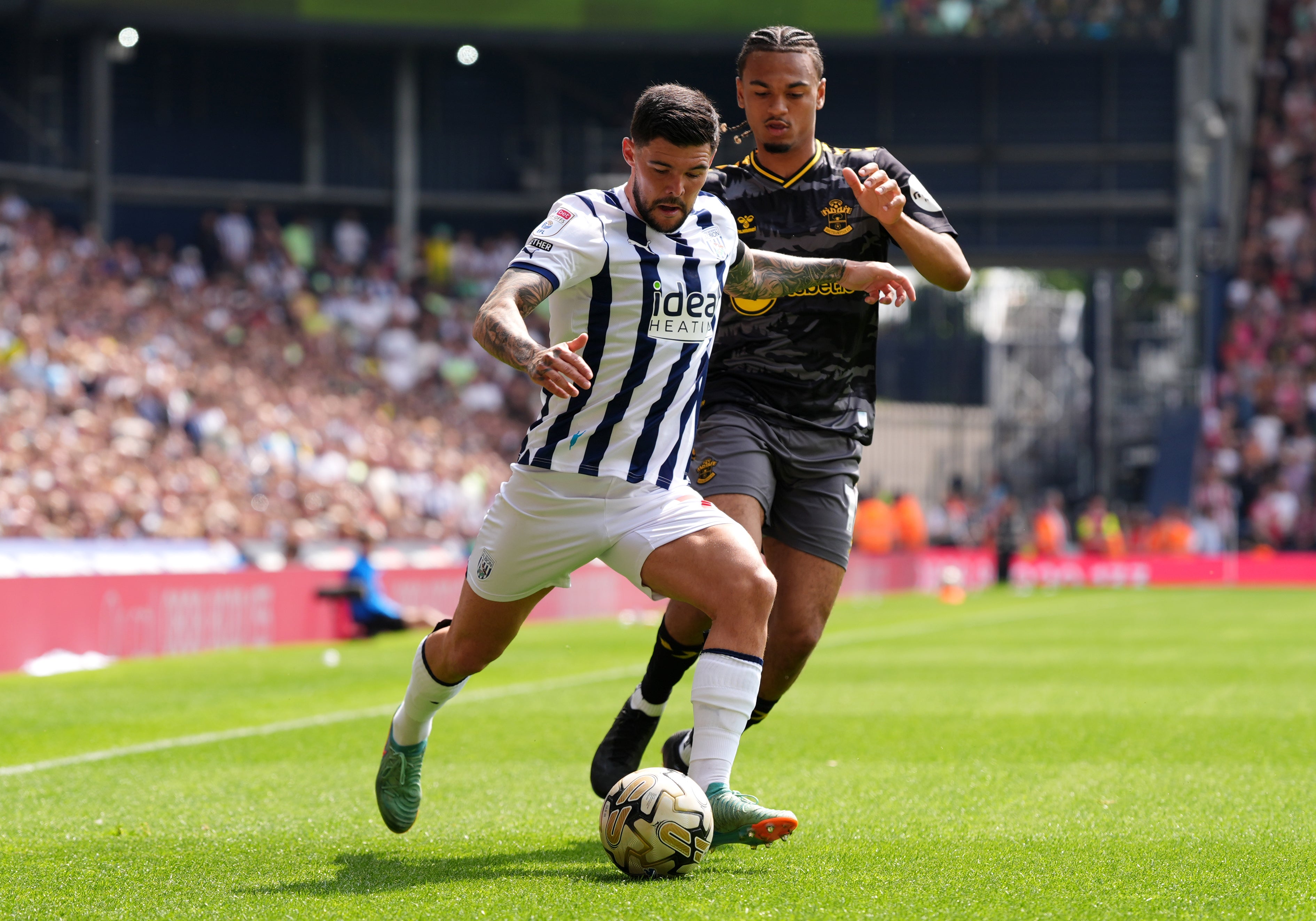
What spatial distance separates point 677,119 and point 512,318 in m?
0.75

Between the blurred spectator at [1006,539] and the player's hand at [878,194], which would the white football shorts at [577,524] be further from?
the blurred spectator at [1006,539]

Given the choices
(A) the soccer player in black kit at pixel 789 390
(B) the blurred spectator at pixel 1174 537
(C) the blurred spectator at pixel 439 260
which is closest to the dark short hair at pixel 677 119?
(A) the soccer player in black kit at pixel 789 390

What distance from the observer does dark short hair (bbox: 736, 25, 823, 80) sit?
5398mm

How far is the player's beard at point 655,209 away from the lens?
15.4ft

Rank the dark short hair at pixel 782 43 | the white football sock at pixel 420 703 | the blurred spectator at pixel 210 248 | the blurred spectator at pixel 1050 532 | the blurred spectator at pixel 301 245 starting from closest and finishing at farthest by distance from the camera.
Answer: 1. the white football sock at pixel 420 703
2. the dark short hair at pixel 782 43
3. the blurred spectator at pixel 210 248
4. the blurred spectator at pixel 301 245
5. the blurred spectator at pixel 1050 532

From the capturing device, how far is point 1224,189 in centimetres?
3250

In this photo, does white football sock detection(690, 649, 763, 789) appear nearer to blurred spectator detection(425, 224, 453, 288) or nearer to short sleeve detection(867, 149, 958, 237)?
short sleeve detection(867, 149, 958, 237)

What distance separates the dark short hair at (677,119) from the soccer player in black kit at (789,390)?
94 centimetres

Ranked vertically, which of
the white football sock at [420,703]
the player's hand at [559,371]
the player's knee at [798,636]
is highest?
the player's hand at [559,371]

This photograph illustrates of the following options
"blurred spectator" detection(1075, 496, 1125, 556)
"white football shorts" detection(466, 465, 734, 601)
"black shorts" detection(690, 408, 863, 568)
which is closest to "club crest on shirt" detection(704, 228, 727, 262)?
"white football shorts" detection(466, 465, 734, 601)

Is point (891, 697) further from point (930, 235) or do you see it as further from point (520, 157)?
point (520, 157)

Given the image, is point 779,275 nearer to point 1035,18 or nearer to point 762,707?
point 762,707

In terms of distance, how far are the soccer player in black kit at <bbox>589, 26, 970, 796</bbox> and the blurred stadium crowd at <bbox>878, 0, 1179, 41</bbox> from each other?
24907 millimetres

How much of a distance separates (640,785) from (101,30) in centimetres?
2662
